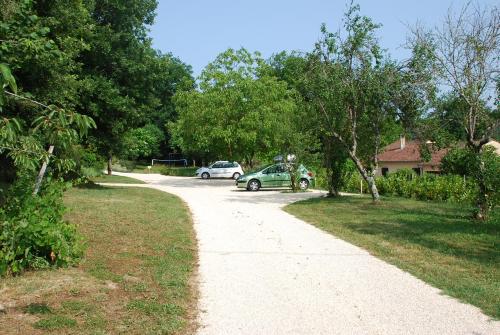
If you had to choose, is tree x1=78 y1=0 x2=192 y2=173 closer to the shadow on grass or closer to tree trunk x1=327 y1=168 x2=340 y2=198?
tree trunk x1=327 y1=168 x2=340 y2=198

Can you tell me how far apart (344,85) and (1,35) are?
13.9 meters

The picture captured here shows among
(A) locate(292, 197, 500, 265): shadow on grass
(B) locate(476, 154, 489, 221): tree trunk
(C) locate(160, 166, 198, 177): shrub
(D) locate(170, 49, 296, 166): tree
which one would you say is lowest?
(A) locate(292, 197, 500, 265): shadow on grass

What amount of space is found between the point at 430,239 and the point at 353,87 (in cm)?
835

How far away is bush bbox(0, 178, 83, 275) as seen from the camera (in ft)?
20.8

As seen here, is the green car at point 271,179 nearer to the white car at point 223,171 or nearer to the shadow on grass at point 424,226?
the shadow on grass at point 424,226

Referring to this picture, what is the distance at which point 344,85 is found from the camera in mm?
17797

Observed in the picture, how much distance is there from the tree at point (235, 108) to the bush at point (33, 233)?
960 inches

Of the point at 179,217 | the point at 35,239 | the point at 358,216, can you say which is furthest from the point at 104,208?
the point at 35,239

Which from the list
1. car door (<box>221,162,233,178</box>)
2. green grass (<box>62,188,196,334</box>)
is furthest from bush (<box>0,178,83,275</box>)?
car door (<box>221,162,233,178</box>)

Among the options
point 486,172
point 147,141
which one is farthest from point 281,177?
point 147,141

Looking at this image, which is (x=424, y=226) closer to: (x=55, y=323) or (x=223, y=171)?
(x=55, y=323)

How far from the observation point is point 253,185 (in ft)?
90.6

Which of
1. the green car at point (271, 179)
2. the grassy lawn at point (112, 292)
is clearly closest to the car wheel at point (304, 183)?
the green car at point (271, 179)

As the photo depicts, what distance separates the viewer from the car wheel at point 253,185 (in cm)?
2758
